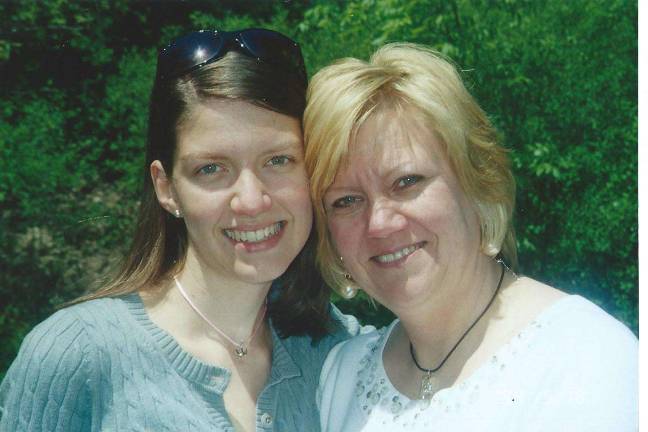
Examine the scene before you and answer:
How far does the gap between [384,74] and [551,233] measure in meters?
2.65

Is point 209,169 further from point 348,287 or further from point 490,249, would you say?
point 490,249

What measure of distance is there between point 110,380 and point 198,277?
0.51m

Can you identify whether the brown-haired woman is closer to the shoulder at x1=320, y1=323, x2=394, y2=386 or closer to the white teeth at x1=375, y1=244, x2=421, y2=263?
the shoulder at x1=320, y1=323, x2=394, y2=386

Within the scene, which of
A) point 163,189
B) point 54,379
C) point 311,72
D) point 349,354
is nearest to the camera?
point 54,379

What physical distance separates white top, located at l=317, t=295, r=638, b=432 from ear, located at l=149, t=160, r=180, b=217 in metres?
0.96

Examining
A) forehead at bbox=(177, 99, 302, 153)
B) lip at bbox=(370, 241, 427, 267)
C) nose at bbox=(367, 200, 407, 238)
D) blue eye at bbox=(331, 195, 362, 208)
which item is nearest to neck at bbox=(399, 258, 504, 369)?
lip at bbox=(370, 241, 427, 267)

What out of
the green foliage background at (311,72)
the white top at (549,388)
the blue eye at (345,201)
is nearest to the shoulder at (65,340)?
the blue eye at (345,201)

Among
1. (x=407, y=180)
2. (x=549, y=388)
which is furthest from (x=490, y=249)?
(x=549, y=388)

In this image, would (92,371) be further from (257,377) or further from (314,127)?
(314,127)

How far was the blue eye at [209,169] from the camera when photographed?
243 centimetres

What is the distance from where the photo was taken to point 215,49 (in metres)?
2.47

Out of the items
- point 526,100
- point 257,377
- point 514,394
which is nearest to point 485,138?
point 514,394

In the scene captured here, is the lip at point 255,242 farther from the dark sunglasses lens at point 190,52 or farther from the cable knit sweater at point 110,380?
the dark sunglasses lens at point 190,52

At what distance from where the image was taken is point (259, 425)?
2508mm
